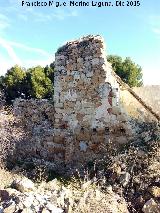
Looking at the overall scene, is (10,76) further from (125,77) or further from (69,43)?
(69,43)

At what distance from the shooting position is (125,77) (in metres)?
20.7

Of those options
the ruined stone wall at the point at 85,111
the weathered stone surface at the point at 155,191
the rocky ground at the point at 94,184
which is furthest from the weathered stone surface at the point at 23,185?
the ruined stone wall at the point at 85,111

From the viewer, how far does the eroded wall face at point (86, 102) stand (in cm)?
957

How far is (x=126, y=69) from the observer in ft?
67.7

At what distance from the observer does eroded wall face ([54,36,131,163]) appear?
31.4 ft

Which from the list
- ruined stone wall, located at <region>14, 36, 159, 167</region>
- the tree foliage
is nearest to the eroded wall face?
ruined stone wall, located at <region>14, 36, 159, 167</region>

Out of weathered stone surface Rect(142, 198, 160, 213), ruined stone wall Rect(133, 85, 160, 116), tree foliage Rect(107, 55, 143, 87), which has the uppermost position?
ruined stone wall Rect(133, 85, 160, 116)

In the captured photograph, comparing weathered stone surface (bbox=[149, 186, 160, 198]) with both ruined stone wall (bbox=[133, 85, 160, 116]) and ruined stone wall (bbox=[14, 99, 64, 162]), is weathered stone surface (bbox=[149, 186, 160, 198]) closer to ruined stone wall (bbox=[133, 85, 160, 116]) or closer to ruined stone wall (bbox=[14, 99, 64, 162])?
ruined stone wall (bbox=[14, 99, 64, 162])

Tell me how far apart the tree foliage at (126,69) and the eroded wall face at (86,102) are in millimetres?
Result: 10619

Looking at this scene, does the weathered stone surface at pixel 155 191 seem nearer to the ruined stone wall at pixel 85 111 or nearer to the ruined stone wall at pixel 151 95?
the ruined stone wall at pixel 85 111

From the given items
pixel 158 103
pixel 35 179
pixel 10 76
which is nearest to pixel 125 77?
pixel 10 76

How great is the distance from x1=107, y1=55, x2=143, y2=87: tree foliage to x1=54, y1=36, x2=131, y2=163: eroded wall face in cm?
1062

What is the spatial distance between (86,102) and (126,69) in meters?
11.2

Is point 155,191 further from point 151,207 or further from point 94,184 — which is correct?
point 94,184
